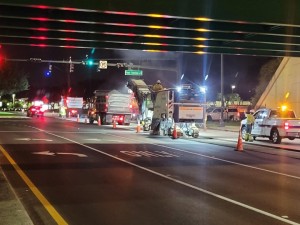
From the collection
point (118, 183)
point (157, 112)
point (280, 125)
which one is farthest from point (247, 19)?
point (157, 112)

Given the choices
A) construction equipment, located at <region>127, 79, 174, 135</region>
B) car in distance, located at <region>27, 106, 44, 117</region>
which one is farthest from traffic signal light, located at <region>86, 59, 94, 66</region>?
car in distance, located at <region>27, 106, 44, 117</region>

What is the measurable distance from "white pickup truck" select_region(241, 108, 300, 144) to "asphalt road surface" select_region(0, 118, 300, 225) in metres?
6.17

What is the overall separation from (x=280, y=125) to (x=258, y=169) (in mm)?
11474

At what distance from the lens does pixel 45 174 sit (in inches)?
498

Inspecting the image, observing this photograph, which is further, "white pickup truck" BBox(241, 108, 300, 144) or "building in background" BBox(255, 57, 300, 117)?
"building in background" BBox(255, 57, 300, 117)

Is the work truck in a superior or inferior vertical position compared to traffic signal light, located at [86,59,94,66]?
inferior

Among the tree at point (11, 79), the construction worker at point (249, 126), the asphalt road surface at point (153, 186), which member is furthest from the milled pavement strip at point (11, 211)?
the tree at point (11, 79)

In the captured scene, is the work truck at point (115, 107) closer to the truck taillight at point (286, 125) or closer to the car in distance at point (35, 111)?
the truck taillight at point (286, 125)

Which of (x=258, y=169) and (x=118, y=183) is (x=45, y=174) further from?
(x=258, y=169)

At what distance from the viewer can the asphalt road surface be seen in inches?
321

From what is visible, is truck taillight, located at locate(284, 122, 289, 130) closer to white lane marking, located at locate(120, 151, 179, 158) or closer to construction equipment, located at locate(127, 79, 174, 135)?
construction equipment, located at locate(127, 79, 174, 135)

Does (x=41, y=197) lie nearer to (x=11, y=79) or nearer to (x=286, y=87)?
(x=286, y=87)

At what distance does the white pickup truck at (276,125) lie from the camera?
2514 cm

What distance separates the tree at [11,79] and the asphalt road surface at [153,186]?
58.7 m
